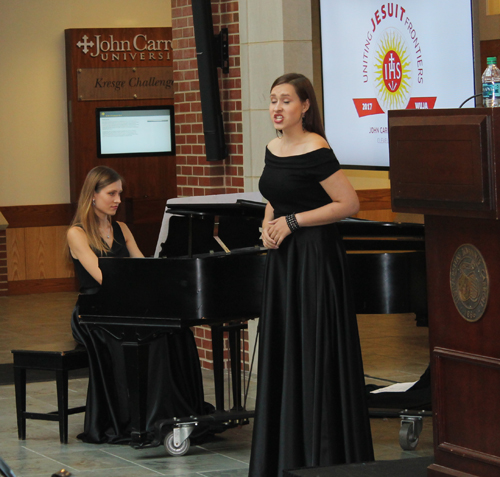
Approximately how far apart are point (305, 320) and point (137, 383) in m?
1.10

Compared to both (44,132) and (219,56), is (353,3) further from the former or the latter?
(44,132)

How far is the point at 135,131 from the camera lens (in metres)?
10.2

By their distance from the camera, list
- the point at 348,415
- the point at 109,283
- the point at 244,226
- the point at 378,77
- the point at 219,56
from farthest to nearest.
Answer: the point at 219,56, the point at 378,77, the point at 244,226, the point at 109,283, the point at 348,415

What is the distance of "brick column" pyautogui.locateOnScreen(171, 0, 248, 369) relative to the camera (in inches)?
241

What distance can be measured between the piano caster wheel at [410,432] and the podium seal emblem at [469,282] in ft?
5.99

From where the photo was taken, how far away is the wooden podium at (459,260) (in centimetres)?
254

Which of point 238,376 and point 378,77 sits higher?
point 378,77

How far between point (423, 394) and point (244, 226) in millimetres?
1168

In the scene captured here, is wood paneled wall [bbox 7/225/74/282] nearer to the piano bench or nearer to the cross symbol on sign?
the cross symbol on sign

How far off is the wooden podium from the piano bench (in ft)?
7.76

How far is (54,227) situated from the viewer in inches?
396

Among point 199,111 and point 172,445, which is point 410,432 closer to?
point 172,445

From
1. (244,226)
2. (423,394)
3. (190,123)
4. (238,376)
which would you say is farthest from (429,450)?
(190,123)

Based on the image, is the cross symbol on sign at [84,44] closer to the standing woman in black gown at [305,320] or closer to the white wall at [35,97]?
the white wall at [35,97]
